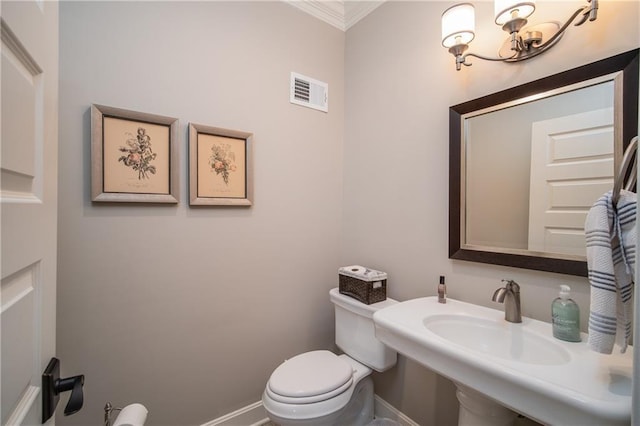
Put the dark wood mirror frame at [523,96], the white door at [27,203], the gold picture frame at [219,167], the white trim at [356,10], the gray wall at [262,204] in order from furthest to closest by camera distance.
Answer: the white trim at [356,10] → the gold picture frame at [219,167] → the gray wall at [262,204] → the dark wood mirror frame at [523,96] → the white door at [27,203]

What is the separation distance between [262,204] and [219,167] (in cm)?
32

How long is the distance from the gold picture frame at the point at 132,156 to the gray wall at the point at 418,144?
3.69ft

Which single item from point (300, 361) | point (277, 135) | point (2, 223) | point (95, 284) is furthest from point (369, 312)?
point (2, 223)

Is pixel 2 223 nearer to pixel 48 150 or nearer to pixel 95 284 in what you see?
pixel 48 150

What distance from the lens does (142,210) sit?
1.30m

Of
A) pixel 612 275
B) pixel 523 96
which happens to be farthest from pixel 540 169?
pixel 612 275

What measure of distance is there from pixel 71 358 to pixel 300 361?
1007 millimetres

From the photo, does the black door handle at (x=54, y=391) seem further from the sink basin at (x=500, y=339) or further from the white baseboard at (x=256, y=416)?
the white baseboard at (x=256, y=416)

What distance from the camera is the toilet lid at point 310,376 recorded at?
4.05 feet

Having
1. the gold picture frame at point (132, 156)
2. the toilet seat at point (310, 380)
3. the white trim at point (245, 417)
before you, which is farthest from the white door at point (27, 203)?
the white trim at point (245, 417)

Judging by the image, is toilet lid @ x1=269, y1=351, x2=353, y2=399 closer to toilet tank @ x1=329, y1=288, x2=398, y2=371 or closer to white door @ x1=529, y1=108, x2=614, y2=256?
toilet tank @ x1=329, y1=288, x2=398, y2=371

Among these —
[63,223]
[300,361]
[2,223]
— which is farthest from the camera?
[300,361]

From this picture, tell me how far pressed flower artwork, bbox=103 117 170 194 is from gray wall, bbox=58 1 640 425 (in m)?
0.08

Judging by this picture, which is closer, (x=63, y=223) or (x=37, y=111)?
(x=37, y=111)
